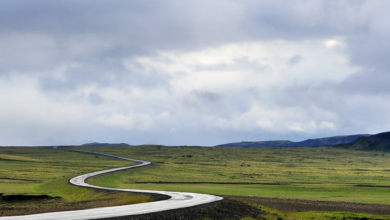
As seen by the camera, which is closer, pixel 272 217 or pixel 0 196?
pixel 272 217

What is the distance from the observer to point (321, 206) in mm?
51969

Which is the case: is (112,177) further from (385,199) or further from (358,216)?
(358,216)

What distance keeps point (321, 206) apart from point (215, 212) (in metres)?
16.7

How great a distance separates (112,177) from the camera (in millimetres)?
100500

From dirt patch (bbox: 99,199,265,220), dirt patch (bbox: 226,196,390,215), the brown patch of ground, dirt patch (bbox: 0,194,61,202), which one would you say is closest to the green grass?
dirt patch (bbox: 226,196,390,215)

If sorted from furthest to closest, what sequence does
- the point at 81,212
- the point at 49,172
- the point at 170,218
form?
1. the point at 49,172
2. the point at 81,212
3. the point at 170,218

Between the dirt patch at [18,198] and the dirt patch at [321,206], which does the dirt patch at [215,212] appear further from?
the dirt patch at [18,198]

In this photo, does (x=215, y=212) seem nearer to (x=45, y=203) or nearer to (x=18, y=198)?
(x=45, y=203)

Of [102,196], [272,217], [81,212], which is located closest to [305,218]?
[272,217]

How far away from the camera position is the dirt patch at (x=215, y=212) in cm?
3681

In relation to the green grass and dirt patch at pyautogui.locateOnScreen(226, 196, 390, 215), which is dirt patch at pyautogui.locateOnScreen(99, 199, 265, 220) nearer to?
dirt patch at pyautogui.locateOnScreen(226, 196, 390, 215)

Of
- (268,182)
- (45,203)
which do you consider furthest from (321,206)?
(268,182)

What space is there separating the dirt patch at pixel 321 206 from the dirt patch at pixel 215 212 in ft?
21.2

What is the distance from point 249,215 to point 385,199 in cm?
2626
